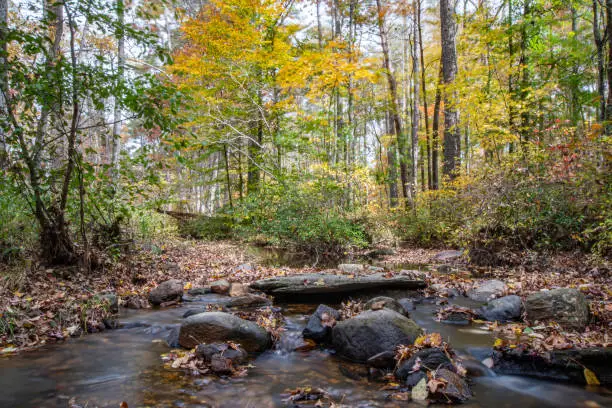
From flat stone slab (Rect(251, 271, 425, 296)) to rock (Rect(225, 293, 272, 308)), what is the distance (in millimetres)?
250

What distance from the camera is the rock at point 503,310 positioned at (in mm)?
4793

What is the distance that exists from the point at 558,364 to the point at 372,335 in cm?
168

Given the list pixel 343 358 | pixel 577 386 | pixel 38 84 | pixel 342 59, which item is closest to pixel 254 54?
pixel 342 59

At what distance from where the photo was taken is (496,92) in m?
11.1

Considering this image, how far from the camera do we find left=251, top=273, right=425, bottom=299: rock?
6.10m

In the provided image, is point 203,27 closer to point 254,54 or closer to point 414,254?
point 254,54

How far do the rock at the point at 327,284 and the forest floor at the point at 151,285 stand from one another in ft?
2.01

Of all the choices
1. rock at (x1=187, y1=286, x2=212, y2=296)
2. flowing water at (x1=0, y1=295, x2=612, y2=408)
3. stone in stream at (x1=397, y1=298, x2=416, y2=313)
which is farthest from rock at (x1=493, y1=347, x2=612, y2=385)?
rock at (x1=187, y1=286, x2=212, y2=296)

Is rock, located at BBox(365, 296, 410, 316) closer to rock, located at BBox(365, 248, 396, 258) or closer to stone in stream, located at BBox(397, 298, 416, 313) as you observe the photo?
stone in stream, located at BBox(397, 298, 416, 313)

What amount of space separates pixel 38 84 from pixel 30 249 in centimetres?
280

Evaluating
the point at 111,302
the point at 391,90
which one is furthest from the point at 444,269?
the point at 391,90

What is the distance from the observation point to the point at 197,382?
3.29 metres

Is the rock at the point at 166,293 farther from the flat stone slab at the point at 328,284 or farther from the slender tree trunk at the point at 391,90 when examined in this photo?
the slender tree trunk at the point at 391,90

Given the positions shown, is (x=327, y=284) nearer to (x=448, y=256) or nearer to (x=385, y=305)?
(x=385, y=305)
